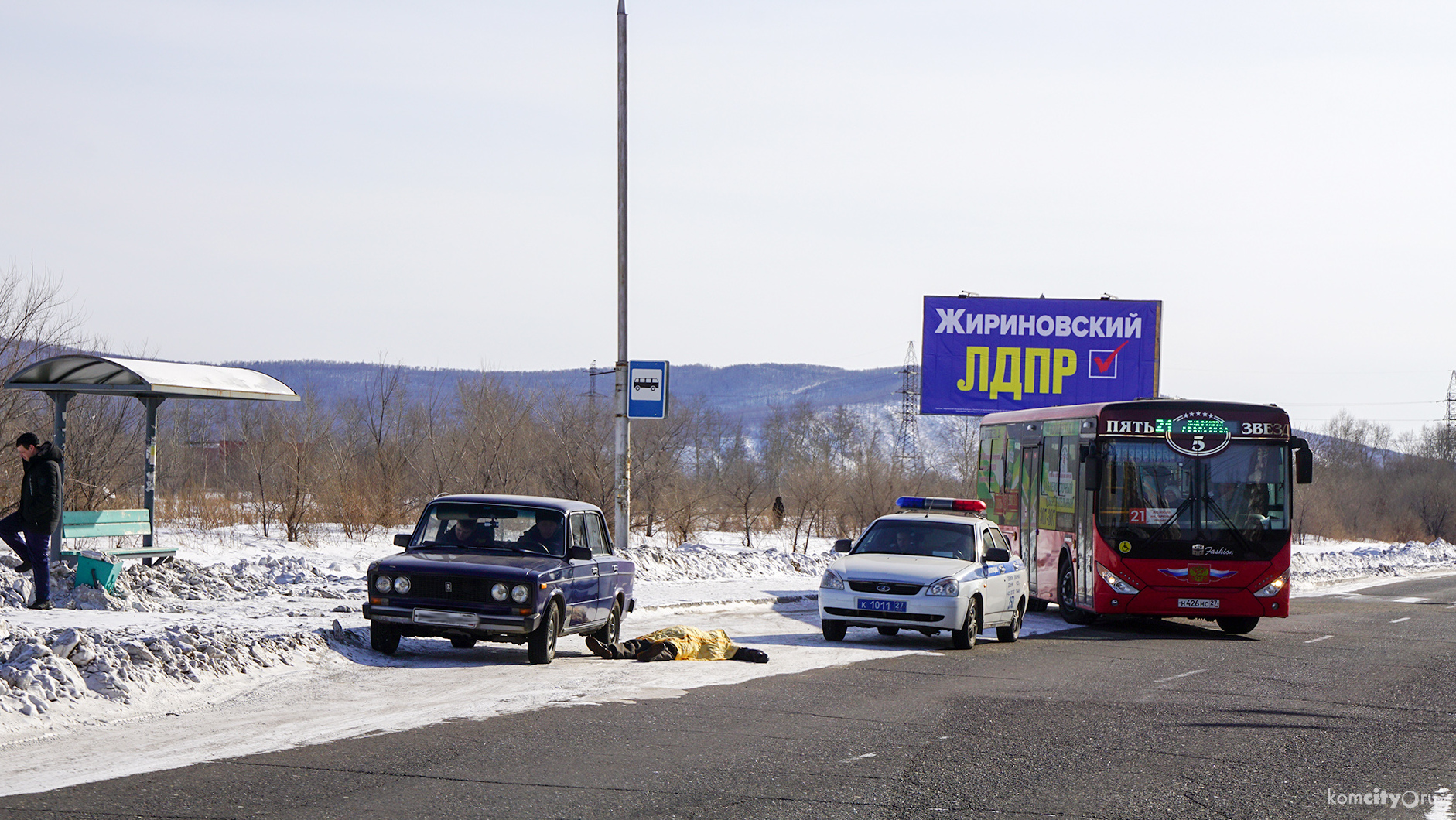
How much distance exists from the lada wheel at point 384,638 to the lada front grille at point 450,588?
0.54 m

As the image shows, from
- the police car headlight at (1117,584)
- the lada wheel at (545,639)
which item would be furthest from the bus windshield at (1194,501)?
the lada wheel at (545,639)

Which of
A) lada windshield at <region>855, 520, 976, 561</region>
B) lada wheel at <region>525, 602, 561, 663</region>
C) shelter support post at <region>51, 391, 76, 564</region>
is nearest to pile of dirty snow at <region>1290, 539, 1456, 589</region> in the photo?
lada windshield at <region>855, 520, 976, 561</region>

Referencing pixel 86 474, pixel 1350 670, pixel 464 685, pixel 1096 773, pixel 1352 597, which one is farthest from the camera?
pixel 1352 597

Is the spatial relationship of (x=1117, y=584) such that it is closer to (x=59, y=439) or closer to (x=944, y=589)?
(x=944, y=589)

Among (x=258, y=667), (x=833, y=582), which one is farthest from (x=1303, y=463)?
(x=258, y=667)

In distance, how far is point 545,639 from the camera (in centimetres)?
1355

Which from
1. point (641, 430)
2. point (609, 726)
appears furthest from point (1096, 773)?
point (641, 430)

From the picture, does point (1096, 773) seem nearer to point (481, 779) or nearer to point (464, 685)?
point (481, 779)

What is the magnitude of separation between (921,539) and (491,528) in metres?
6.12

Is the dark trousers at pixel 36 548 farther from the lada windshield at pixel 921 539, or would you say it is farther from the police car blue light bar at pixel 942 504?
the police car blue light bar at pixel 942 504

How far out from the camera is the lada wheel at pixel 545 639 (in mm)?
13492

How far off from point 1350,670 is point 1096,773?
8.00m

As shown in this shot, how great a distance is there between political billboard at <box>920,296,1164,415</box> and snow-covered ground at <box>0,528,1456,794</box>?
16611mm

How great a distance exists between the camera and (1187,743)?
33.0 feet
